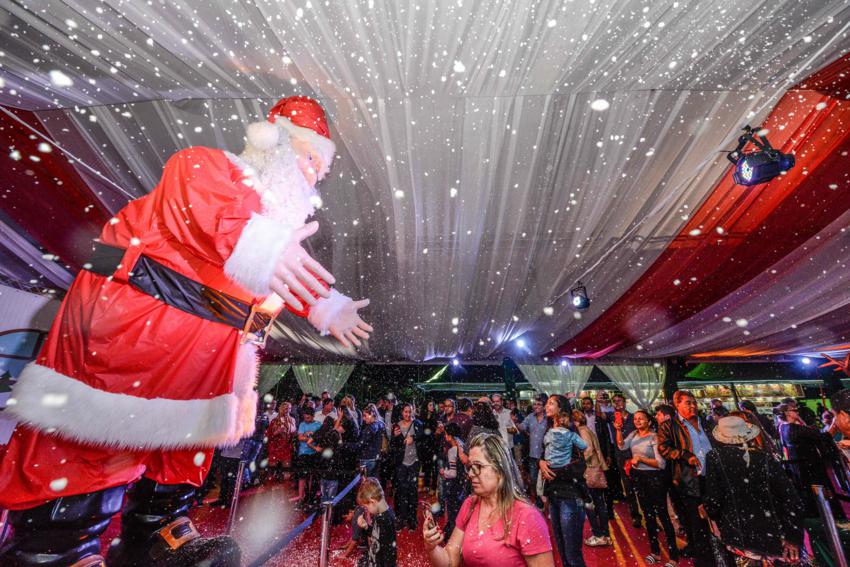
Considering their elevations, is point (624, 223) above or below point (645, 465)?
above

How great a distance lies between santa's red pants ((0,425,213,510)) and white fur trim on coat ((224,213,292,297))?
1.79ft

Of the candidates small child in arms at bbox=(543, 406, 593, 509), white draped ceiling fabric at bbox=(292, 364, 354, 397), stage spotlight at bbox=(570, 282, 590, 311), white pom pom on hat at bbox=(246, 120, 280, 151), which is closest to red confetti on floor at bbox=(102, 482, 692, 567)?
small child in arms at bbox=(543, 406, 593, 509)

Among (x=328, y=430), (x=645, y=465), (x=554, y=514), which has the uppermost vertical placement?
(x=328, y=430)

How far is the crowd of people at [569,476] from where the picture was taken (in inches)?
86.8

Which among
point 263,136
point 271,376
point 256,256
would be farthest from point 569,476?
point 271,376

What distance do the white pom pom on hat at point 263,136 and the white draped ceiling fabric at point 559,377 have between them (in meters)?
12.5

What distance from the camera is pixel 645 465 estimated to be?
4.39 metres

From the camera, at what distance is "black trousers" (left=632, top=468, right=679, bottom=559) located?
13.7 feet

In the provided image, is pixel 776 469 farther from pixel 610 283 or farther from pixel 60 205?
pixel 60 205

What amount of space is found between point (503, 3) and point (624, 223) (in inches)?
99.6

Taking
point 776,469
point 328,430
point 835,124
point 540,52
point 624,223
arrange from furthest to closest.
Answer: point 328,430 → point 624,223 → point 776,469 → point 835,124 → point 540,52

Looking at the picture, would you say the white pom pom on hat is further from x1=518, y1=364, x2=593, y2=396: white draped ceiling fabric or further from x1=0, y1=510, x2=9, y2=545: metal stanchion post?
x1=518, y1=364, x2=593, y2=396: white draped ceiling fabric

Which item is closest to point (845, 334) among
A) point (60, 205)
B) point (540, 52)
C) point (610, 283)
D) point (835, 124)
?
point (610, 283)

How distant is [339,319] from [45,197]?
287cm
